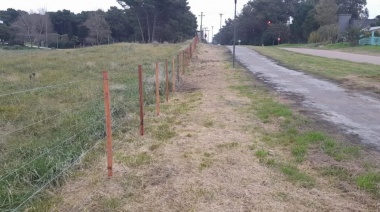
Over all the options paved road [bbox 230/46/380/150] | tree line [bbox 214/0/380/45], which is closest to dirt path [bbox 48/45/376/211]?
paved road [bbox 230/46/380/150]

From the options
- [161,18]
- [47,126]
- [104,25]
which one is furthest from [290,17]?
[47,126]

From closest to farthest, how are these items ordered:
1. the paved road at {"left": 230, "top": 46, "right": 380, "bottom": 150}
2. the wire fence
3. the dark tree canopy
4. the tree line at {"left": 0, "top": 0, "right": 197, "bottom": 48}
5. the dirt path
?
the dirt path, the wire fence, the paved road at {"left": 230, "top": 46, "right": 380, "bottom": 150}, the dark tree canopy, the tree line at {"left": 0, "top": 0, "right": 197, "bottom": 48}

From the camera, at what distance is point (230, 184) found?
14.4ft

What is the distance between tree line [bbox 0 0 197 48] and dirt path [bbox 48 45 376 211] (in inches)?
2231

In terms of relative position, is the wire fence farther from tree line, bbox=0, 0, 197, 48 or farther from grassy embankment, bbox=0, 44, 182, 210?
tree line, bbox=0, 0, 197, 48

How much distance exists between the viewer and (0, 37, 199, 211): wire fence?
4379mm

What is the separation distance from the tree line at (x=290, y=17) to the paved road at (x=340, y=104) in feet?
158

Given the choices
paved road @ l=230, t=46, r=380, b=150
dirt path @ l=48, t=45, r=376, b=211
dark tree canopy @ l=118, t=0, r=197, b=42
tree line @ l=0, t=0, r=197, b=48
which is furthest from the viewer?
tree line @ l=0, t=0, r=197, b=48

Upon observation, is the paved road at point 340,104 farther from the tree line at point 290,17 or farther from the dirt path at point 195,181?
the tree line at point 290,17

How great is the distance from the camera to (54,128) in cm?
712

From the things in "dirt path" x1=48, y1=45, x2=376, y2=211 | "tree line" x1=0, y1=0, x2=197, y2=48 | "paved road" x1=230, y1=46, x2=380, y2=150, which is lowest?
"dirt path" x1=48, y1=45, x2=376, y2=211

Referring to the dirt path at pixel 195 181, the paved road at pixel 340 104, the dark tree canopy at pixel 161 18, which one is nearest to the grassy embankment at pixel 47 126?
the dirt path at pixel 195 181

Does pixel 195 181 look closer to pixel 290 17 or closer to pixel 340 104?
pixel 340 104

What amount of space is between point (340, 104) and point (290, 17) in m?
83.8
